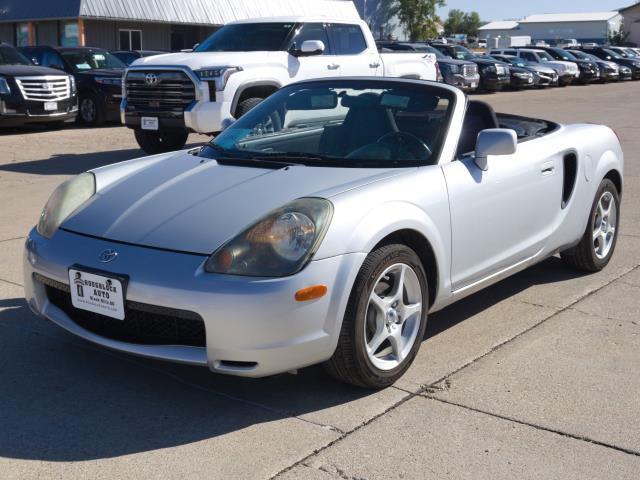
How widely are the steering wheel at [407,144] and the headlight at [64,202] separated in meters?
1.57

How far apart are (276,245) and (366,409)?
0.82m

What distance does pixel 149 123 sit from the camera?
37.6 feet

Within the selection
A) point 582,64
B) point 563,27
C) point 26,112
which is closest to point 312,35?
point 26,112

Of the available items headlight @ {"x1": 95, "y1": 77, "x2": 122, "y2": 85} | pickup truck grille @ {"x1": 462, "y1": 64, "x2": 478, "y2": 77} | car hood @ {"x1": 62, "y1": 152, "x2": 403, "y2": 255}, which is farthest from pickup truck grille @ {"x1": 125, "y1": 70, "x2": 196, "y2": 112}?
pickup truck grille @ {"x1": 462, "y1": 64, "x2": 478, "y2": 77}

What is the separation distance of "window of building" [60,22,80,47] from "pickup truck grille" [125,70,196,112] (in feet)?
76.6

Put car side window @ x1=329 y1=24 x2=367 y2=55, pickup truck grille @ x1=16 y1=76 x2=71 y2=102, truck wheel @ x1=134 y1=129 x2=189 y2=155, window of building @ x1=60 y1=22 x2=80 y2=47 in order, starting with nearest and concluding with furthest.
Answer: truck wheel @ x1=134 y1=129 x2=189 y2=155 < car side window @ x1=329 y1=24 x2=367 y2=55 < pickup truck grille @ x1=16 y1=76 x2=71 y2=102 < window of building @ x1=60 y1=22 x2=80 y2=47

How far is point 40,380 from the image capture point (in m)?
4.07

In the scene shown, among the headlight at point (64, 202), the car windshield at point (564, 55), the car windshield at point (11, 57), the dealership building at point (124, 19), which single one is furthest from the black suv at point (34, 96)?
the car windshield at point (564, 55)

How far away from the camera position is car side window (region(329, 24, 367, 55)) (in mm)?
12727

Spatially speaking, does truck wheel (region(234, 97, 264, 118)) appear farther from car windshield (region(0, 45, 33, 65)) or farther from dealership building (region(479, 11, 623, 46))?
dealership building (region(479, 11, 623, 46))

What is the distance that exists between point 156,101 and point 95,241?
7.82 meters

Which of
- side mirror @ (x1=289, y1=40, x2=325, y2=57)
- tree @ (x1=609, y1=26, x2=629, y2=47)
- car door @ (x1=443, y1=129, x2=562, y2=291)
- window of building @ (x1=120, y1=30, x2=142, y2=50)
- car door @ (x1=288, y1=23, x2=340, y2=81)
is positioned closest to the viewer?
car door @ (x1=443, y1=129, x2=562, y2=291)

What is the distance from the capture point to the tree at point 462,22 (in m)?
130

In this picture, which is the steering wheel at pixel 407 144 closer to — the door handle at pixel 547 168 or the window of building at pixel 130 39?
the door handle at pixel 547 168
